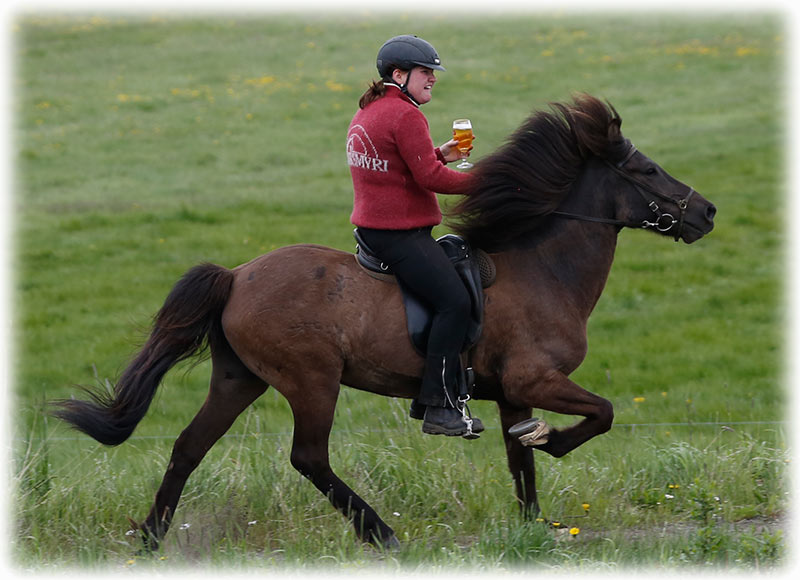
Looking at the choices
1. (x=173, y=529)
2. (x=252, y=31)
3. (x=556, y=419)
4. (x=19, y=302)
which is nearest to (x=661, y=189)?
(x=173, y=529)

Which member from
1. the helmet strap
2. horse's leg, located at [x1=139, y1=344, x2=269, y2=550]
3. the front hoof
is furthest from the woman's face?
the front hoof

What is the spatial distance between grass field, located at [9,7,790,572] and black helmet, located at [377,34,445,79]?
7.67ft

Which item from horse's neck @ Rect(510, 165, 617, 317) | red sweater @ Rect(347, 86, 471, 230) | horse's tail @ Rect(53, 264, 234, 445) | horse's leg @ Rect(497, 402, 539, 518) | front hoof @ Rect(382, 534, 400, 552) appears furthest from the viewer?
horse's leg @ Rect(497, 402, 539, 518)

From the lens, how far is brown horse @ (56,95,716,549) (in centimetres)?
577

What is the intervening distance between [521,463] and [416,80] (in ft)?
7.77

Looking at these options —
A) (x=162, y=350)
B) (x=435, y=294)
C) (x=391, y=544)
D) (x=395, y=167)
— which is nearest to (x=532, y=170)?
(x=395, y=167)

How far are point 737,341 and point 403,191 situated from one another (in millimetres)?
7803

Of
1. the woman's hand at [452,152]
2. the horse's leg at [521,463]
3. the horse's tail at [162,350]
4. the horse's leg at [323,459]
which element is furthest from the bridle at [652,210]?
the horse's tail at [162,350]

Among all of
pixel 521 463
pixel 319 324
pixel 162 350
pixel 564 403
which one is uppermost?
pixel 319 324

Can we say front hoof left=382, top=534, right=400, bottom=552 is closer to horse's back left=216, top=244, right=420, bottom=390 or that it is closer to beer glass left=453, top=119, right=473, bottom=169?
horse's back left=216, top=244, right=420, bottom=390

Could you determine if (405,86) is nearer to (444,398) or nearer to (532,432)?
(444,398)

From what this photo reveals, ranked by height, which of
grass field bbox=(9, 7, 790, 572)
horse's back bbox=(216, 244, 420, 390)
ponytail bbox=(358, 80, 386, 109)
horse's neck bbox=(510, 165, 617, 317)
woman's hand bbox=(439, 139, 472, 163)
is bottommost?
grass field bbox=(9, 7, 790, 572)

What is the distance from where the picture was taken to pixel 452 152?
18.9 ft

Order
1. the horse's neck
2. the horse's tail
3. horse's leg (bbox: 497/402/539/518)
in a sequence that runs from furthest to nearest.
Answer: horse's leg (bbox: 497/402/539/518), the horse's neck, the horse's tail
